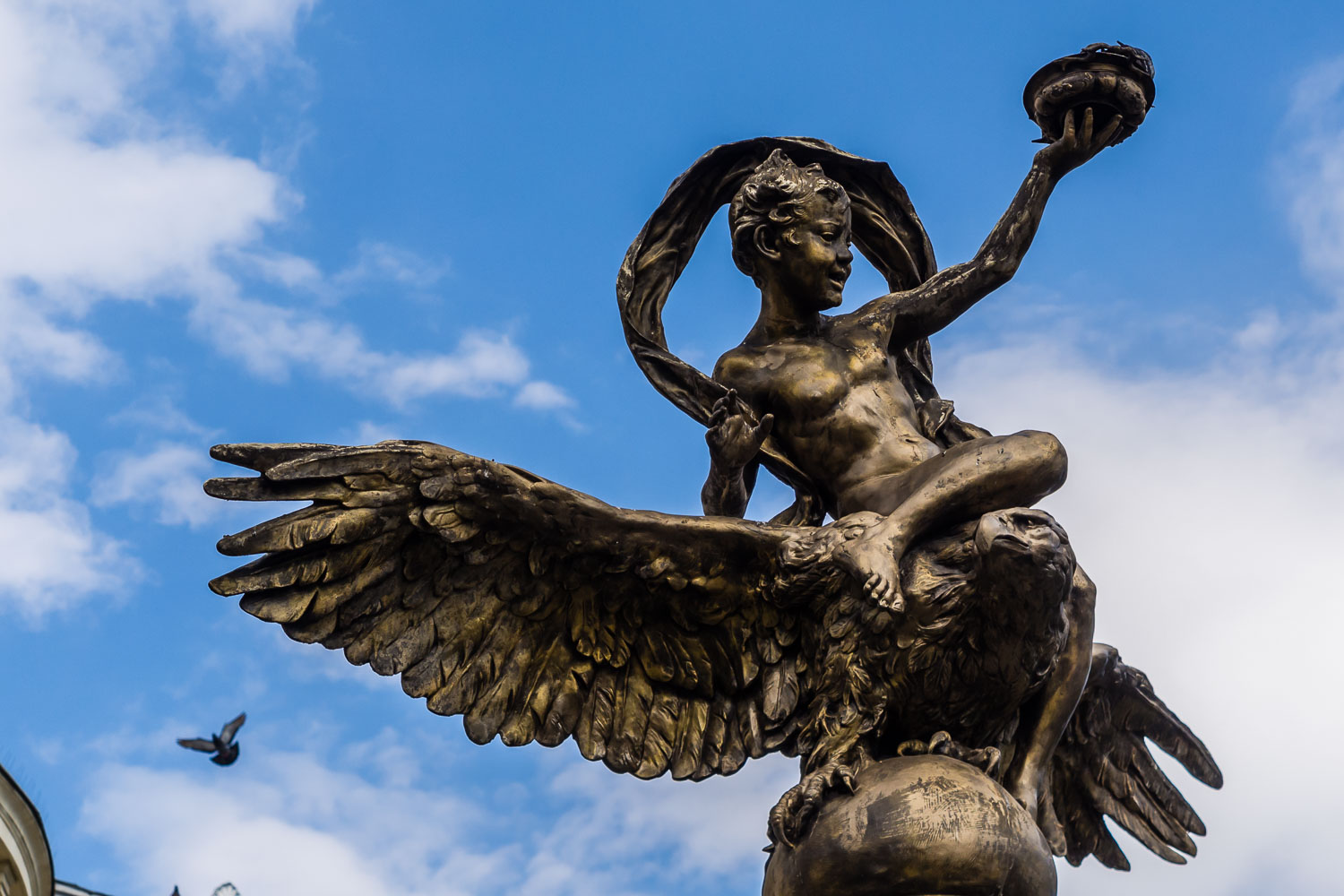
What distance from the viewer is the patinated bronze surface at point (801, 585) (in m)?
6.21

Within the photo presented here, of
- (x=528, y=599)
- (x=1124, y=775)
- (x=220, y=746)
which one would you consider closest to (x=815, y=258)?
(x=528, y=599)

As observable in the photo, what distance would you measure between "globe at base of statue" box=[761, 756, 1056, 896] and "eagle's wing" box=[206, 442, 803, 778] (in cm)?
66

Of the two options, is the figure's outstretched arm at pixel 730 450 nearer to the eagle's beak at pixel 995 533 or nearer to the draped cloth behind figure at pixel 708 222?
the draped cloth behind figure at pixel 708 222

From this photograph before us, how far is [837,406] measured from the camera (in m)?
7.11

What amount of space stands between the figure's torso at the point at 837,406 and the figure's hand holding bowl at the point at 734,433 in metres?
0.27

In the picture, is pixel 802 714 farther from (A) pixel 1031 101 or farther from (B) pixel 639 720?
(A) pixel 1031 101

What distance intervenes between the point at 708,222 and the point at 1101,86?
76.2 inches

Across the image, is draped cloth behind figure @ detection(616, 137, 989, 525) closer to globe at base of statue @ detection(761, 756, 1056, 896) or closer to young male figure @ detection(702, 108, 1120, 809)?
young male figure @ detection(702, 108, 1120, 809)

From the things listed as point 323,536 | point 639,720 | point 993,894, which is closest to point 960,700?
point 993,894

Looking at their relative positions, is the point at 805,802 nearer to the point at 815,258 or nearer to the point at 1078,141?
the point at 815,258

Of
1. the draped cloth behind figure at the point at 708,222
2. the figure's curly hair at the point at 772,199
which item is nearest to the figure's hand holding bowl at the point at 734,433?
the draped cloth behind figure at the point at 708,222

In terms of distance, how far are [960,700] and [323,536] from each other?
257 centimetres

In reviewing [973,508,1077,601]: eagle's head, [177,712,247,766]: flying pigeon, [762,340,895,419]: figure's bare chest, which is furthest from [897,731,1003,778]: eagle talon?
[177,712,247,766]: flying pigeon

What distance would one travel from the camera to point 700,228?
7.90 metres
